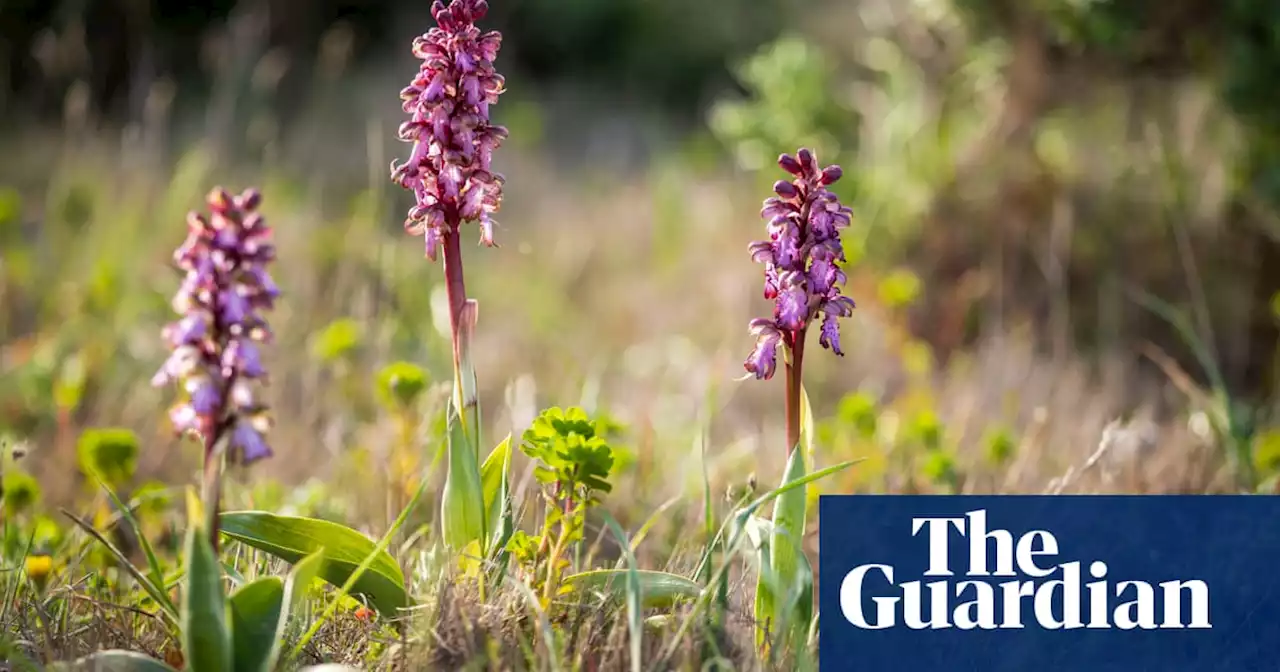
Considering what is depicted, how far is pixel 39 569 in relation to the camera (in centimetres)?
205

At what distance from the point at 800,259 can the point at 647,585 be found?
53 cm

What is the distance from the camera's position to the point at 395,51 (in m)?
9.46

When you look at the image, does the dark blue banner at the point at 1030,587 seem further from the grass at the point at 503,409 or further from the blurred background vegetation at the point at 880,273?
the blurred background vegetation at the point at 880,273

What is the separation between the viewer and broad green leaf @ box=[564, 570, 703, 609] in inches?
69.1

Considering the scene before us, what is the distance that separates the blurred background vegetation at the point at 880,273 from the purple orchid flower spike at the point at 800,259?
102cm

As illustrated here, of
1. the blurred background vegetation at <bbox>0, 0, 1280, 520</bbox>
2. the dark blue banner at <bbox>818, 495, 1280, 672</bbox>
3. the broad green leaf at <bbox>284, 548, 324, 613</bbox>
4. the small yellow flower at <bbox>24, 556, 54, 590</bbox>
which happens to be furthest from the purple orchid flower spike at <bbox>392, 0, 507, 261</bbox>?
the blurred background vegetation at <bbox>0, 0, 1280, 520</bbox>

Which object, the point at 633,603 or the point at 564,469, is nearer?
the point at 633,603

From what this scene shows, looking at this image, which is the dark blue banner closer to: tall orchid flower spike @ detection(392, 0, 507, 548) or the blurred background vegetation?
tall orchid flower spike @ detection(392, 0, 507, 548)

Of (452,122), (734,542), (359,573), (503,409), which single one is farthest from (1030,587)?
(503,409)

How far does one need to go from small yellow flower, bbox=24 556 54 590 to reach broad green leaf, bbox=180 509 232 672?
0.71 metres

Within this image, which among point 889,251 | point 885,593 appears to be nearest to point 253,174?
point 889,251

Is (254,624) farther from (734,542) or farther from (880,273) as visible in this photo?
(880,273)

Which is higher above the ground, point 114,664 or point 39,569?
point 39,569

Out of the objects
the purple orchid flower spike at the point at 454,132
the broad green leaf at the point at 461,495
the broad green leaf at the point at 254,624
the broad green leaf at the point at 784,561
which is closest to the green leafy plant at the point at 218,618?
the broad green leaf at the point at 254,624
